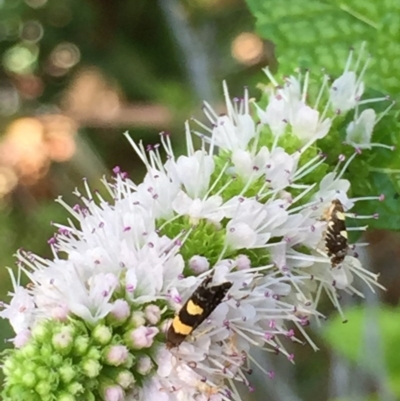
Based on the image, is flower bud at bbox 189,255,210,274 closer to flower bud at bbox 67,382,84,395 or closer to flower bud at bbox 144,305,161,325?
flower bud at bbox 144,305,161,325

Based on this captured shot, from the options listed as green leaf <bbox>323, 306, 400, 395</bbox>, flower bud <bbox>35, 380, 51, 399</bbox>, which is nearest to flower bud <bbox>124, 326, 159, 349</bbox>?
flower bud <bbox>35, 380, 51, 399</bbox>

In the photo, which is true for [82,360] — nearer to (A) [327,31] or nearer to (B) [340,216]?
(B) [340,216]

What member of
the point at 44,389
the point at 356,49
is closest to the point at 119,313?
the point at 44,389

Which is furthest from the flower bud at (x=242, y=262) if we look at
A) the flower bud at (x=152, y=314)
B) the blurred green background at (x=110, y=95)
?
the blurred green background at (x=110, y=95)

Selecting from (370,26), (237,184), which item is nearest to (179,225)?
(237,184)

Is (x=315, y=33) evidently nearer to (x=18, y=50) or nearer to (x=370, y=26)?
(x=370, y=26)

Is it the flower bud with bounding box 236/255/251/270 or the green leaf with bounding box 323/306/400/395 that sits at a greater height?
the flower bud with bounding box 236/255/251/270
